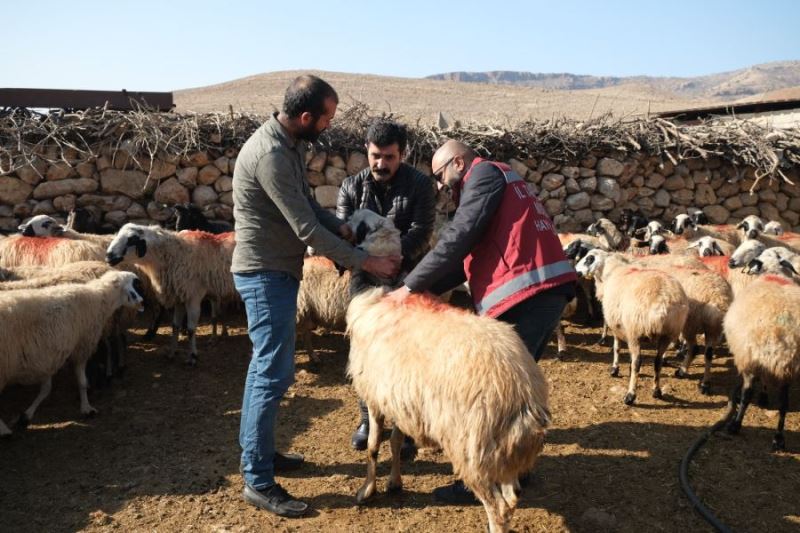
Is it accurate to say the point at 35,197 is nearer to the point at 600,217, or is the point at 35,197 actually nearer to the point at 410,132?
the point at 410,132

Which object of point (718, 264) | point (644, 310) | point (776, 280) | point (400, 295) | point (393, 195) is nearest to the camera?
point (400, 295)

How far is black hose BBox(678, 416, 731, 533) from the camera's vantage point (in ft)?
12.1

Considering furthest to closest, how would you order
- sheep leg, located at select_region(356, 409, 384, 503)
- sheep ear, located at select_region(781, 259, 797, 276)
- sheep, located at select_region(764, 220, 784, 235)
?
sheep, located at select_region(764, 220, 784, 235) < sheep ear, located at select_region(781, 259, 797, 276) < sheep leg, located at select_region(356, 409, 384, 503)

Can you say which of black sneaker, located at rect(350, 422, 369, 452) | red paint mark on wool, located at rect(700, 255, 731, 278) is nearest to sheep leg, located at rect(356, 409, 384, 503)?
black sneaker, located at rect(350, 422, 369, 452)

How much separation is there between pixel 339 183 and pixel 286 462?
617 centimetres

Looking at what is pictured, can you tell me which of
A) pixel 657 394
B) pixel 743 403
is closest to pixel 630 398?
pixel 657 394

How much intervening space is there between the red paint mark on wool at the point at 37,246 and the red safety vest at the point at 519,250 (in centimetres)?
603

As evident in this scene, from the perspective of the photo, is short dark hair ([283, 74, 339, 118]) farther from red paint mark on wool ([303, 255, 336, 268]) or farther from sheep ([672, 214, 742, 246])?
sheep ([672, 214, 742, 246])

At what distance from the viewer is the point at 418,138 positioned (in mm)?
10227

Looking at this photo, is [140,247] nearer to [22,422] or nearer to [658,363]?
[22,422]

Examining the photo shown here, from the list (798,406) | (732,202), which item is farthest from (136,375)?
(732,202)

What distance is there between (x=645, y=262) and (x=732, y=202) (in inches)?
216

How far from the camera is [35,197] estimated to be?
902 centimetres

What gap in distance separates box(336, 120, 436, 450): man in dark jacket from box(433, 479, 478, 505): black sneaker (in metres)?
0.68
